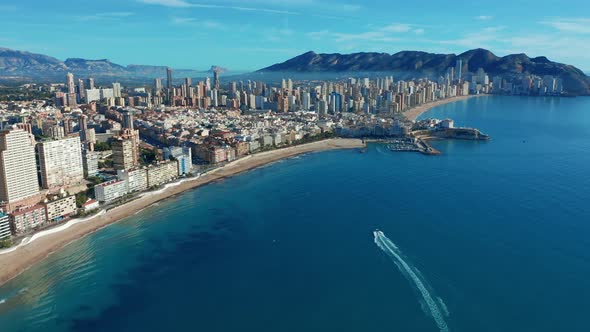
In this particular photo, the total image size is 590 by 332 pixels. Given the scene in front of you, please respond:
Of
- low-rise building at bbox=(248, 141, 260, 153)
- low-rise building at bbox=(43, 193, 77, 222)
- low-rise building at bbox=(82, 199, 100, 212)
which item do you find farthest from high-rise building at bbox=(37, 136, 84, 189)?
low-rise building at bbox=(248, 141, 260, 153)

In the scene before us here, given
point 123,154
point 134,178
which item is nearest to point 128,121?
point 123,154

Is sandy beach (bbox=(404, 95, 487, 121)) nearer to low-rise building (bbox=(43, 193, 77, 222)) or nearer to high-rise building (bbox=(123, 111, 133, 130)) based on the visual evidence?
high-rise building (bbox=(123, 111, 133, 130))

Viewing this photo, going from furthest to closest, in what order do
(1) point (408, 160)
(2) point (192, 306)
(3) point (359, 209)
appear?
(1) point (408, 160), (3) point (359, 209), (2) point (192, 306)

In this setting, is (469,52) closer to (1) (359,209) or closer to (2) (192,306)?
(1) (359,209)

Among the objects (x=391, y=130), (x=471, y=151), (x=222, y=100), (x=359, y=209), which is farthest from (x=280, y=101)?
(x=359, y=209)

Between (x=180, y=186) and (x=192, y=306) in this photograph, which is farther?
(x=180, y=186)

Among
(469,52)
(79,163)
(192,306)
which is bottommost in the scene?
(192,306)

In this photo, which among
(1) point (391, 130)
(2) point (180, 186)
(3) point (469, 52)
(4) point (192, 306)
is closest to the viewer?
(4) point (192, 306)
